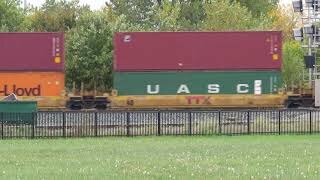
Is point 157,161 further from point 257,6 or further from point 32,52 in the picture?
point 257,6

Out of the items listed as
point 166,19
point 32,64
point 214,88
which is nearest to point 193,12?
point 166,19

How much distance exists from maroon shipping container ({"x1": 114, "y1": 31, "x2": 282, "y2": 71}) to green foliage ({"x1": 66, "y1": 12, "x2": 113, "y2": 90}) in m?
11.4

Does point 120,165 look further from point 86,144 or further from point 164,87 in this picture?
point 164,87

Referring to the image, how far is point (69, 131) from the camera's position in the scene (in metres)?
24.3

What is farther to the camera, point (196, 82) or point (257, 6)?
point (257, 6)

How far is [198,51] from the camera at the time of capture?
1454 inches

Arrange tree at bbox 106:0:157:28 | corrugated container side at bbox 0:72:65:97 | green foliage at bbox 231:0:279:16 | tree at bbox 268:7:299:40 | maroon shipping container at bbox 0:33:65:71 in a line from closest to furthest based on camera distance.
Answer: corrugated container side at bbox 0:72:65:97 → maroon shipping container at bbox 0:33:65:71 → tree at bbox 268:7:299:40 → green foliage at bbox 231:0:279:16 → tree at bbox 106:0:157:28

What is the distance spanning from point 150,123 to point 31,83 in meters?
12.9

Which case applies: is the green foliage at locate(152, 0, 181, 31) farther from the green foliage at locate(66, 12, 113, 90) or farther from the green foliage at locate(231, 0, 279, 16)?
the green foliage at locate(231, 0, 279, 16)

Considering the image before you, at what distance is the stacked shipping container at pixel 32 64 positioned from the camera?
36250 mm

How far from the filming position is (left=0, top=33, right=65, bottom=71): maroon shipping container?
120 ft

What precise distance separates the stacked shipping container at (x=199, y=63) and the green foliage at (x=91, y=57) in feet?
37.5

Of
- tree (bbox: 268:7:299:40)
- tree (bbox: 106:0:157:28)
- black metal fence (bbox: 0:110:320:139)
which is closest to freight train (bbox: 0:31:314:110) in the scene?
black metal fence (bbox: 0:110:320:139)

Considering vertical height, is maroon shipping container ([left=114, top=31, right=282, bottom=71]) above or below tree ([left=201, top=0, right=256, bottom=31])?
below
